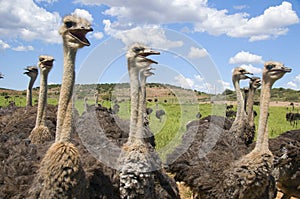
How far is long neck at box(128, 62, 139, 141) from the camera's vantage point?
472cm

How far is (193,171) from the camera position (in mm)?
5363

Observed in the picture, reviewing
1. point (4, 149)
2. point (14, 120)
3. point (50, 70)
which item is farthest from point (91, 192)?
point (14, 120)

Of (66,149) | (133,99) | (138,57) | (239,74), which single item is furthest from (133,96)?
(239,74)

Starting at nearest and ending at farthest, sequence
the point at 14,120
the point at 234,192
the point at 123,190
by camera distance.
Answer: the point at 123,190 → the point at 234,192 → the point at 14,120

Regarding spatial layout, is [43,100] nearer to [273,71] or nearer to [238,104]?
[273,71]

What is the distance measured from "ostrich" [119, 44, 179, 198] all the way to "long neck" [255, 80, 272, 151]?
112 centimetres

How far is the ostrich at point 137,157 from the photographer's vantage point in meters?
4.11

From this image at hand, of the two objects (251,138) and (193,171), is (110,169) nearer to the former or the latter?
(193,171)

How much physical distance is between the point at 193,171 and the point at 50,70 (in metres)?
2.58

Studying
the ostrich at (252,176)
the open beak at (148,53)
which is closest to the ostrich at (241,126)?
the ostrich at (252,176)

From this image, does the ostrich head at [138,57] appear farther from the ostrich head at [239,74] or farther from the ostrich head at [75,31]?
the ostrich head at [239,74]

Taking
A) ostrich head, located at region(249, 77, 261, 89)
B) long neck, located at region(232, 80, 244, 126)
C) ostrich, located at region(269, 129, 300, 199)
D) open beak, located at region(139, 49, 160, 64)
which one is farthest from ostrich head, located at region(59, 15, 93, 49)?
ostrich head, located at region(249, 77, 261, 89)

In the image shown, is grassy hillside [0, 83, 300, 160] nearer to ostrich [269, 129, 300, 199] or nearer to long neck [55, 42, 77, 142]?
ostrich [269, 129, 300, 199]

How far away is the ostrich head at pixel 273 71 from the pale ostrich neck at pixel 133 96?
1.55 metres
